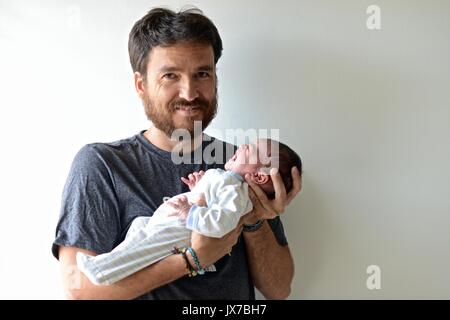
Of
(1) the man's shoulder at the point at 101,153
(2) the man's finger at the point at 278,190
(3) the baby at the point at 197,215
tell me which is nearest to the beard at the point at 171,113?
(1) the man's shoulder at the point at 101,153

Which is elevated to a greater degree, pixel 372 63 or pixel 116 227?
pixel 372 63

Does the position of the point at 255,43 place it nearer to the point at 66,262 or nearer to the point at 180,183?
the point at 180,183

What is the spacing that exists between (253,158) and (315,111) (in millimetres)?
518

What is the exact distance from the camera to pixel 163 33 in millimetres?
1634

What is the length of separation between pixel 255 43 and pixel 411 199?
0.74 m

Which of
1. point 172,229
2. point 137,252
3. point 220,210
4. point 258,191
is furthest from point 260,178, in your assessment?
point 137,252

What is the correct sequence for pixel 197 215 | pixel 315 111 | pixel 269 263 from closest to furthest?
1. pixel 197 215
2. pixel 269 263
3. pixel 315 111

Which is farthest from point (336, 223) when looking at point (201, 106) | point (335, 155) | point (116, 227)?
point (116, 227)

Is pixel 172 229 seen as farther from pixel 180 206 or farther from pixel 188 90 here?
pixel 188 90

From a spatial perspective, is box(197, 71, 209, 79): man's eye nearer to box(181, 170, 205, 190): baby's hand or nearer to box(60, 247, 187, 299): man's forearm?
box(181, 170, 205, 190): baby's hand

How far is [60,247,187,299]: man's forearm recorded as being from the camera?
1.42m

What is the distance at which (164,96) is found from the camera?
1.62 m

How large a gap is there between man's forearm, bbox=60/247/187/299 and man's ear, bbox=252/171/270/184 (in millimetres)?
278

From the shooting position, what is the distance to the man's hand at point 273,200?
1.44 m
